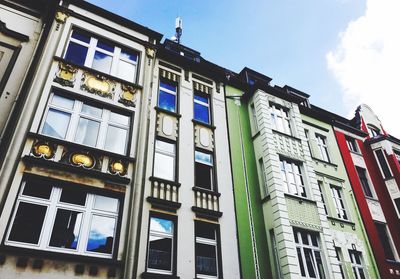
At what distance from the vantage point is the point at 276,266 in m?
11.8

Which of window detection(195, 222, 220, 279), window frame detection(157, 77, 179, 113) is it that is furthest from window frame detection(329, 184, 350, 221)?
window frame detection(157, 77, 179, 113)

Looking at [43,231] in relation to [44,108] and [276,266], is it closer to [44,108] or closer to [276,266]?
[44,108]

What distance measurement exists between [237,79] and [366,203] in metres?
10.3

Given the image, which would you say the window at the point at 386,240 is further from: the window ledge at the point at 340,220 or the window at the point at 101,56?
the window at the point at 101,56

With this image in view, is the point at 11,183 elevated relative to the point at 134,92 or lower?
lower

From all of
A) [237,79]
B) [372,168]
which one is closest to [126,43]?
[237,79]

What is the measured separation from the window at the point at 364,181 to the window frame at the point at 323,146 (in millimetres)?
2703

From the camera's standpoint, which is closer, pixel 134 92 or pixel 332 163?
pixel 134 92

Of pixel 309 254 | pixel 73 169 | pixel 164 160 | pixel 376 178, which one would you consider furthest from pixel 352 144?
pixel 73 169

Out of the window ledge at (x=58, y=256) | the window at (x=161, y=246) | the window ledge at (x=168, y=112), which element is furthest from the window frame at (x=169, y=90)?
the window ledge at (x=58, y=256)

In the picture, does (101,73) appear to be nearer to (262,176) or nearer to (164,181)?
(164,181)

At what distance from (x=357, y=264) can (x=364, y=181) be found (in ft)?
21.3

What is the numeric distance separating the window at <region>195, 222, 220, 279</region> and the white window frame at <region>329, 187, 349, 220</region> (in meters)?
7.94

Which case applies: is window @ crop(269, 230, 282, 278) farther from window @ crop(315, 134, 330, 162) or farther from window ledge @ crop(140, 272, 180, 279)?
window @ crop(315, 134, 330, 162)
